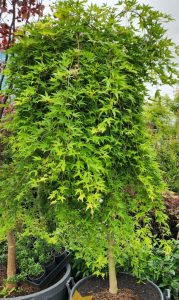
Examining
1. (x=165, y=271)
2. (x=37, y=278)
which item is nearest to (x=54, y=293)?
(x=37, y=278)

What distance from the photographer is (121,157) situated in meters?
1.41

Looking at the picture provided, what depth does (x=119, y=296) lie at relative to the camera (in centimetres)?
179

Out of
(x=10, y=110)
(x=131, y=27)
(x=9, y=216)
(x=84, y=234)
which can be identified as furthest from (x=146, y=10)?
(x=9, y=216)

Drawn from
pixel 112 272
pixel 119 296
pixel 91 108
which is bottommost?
pixel 119 296

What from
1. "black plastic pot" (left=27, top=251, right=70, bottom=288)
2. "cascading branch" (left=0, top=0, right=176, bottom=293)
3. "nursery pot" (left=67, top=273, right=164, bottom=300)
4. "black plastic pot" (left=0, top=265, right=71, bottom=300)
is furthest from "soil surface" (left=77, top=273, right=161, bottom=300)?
"cascading branch" (left=0, top=0, right=176, bottom=293)

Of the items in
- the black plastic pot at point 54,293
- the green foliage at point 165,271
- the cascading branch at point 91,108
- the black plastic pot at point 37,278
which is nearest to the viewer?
the cascading branch at point 91,108

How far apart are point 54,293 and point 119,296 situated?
410 mm

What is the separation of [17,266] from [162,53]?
69.4 inches

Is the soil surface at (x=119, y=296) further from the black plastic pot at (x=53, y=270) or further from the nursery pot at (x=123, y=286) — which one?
the black plastic pot at (x=53, y=270)

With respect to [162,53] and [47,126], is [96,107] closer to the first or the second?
[47,126]

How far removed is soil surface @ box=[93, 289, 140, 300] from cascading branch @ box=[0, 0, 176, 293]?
0.38 m

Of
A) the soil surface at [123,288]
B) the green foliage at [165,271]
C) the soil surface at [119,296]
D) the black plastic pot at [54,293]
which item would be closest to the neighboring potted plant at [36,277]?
the black plastic pot at [54,293]

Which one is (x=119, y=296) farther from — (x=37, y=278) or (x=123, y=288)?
(x=37, y=278)

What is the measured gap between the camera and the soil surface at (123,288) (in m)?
1.80
